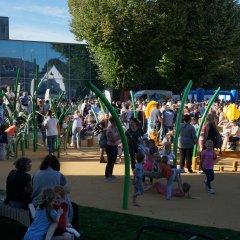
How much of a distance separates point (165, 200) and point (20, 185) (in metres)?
3.74

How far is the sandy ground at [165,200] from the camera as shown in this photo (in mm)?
8227

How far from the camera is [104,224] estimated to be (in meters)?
7.52

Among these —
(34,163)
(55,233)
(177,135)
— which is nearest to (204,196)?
(177,135)

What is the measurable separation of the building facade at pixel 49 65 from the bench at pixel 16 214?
31981mm

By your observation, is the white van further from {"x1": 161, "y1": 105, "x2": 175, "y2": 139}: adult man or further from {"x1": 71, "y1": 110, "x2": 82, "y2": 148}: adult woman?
{"x1": 71, "y1": 110, "x2": 82, "y2": 148}: adult woman

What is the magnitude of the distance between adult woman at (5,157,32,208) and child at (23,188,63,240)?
1.38 metres

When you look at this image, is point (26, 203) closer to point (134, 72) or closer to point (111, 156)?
point (111, 156)

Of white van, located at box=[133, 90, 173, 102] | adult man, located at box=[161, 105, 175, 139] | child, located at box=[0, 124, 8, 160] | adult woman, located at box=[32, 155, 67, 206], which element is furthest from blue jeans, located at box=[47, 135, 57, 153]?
white van, located at box=[133, 90, 173, 102]

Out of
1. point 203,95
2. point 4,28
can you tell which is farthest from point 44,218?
point 4,28

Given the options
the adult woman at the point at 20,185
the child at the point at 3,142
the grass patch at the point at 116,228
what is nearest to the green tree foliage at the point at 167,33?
the child at the point at 3,142

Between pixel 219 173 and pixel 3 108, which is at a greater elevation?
pixel 3 108

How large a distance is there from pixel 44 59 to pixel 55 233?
36.7m

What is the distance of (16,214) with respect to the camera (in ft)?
21.5

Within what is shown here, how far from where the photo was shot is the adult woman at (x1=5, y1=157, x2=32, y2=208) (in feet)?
22.0
